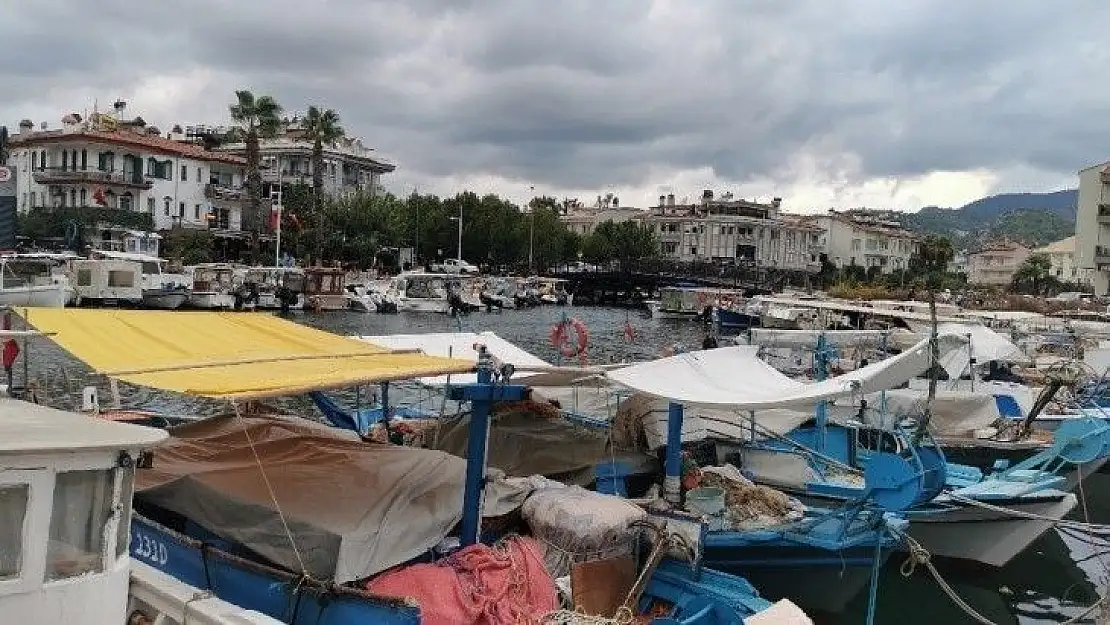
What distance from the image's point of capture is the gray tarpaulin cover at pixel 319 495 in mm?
8938

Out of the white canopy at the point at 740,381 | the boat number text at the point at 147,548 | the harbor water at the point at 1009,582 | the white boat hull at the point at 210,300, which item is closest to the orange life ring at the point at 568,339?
the harbor water at the point at 1009,582

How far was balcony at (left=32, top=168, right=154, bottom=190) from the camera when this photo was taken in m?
73.7

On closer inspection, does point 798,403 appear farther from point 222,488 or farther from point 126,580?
point 126,580

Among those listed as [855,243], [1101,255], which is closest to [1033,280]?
[1101,255]

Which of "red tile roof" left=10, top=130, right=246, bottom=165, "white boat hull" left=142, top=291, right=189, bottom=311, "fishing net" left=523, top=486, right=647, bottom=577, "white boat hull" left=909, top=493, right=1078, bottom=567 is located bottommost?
"white boat hull" left=909, top=493, right=1078, bottom=567

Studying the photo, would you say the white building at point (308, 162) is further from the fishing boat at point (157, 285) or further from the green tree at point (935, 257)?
the green tree at point (935, 257)

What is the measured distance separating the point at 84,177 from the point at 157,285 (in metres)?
22.4

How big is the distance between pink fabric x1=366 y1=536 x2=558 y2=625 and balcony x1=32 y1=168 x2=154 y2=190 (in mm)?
→ 74562

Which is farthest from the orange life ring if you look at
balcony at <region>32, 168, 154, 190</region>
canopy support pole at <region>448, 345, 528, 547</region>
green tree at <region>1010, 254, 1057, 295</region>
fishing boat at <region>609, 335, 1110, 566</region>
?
green tree at <region>1010, 254, 1057, 295</region>

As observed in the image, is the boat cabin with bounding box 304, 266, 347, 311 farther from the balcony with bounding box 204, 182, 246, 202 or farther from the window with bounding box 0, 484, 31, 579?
the window with bounding box 0, 484, 31, 579

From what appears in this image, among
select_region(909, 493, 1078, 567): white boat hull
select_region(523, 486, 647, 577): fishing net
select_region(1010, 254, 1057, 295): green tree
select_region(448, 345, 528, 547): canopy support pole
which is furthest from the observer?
select_region(1010, 254, 1057, 295): green tree

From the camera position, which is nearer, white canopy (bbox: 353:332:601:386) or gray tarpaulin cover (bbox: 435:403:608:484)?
gray tarpaulin cover (bbox: 435:403:608:484)

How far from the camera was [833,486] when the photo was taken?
14266 mm

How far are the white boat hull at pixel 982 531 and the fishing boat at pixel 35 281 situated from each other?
3421cm
